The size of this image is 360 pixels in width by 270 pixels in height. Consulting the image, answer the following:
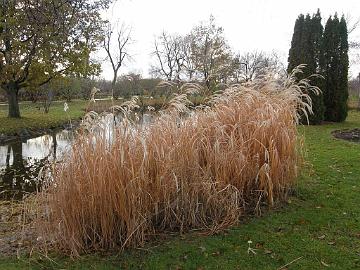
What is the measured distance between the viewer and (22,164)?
29.6 ft

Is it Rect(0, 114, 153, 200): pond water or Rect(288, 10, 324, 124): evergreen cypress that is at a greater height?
Rect(288, 10, 324, 124): evergreen cypress

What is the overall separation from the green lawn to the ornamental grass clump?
0.17m

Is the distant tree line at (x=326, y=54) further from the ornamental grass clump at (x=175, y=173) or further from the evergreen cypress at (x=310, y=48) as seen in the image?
the ornamental grass clump at (x=175, y=173)

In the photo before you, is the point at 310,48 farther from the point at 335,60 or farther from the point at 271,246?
the point at 271,246

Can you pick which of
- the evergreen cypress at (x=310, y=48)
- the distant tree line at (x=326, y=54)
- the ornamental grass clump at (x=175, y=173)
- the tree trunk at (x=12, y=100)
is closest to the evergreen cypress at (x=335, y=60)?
the distant tree line at (x=326, y=54)

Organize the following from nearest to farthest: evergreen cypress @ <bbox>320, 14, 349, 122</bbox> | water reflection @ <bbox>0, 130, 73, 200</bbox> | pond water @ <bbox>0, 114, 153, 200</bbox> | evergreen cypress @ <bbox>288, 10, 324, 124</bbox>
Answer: pond water @ <bbox>0, 114, 153, 200</bbox>, water reflection @ <bbox>0, 130, 73, 200</bbox>, evergreen cypress @ <bbox>288, 10, 324, 124</bbox>, evergreen cypress @ <bbox>320, 14, 349, 122</bbox>

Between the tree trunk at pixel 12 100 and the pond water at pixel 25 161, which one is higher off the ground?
the tree trunk at pixel 12 100

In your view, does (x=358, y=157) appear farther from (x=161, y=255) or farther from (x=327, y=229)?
(x=161, y=255)

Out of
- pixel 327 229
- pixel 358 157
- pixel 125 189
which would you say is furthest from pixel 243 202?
pixel 358 157

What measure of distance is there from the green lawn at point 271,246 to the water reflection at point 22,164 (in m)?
1.84

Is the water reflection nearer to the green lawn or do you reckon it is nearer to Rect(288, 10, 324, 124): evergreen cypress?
the green lawn

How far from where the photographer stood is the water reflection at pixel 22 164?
649 centimetres

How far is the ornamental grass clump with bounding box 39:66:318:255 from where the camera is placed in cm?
347

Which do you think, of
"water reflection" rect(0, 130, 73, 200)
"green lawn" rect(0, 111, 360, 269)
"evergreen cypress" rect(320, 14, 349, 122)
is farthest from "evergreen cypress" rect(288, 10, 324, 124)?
"water reflection" rect(0, 130, 73, 200)
